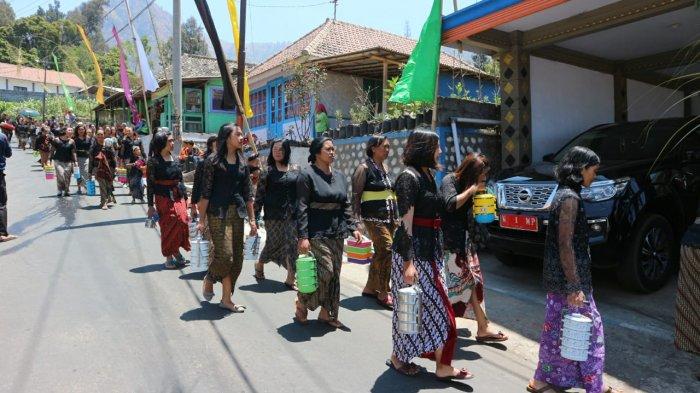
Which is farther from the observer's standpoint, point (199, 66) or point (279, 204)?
point (199, 66)

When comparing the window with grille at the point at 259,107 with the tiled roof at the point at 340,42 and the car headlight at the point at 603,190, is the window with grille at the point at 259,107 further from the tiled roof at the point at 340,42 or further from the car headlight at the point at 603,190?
the car headlight at the point at 603,190

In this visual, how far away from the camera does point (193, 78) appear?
2392 centimetres

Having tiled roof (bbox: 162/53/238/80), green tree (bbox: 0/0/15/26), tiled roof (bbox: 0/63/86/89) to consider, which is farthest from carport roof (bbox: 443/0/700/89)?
green tree (bbox: 0/0/15/26)

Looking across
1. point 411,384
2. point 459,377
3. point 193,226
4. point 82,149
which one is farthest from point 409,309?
point 82,149

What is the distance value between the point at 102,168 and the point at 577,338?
1127 centimetres

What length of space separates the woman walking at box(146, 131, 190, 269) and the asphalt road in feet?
1.29

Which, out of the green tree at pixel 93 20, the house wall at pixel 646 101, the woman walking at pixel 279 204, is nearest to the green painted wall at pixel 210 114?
the house wall at pixel 646 101

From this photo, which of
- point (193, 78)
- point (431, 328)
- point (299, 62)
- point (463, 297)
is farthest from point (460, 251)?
point (193, 78)

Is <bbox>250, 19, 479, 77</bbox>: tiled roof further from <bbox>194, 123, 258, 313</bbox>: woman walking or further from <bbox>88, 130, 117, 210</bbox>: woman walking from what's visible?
<bbox>194, 123, 258, 313</bbox>: woman walking

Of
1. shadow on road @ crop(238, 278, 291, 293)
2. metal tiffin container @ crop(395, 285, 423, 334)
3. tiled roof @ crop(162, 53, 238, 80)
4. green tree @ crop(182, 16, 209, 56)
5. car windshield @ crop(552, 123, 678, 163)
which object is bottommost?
shadow on road @ crop(238, 278, 291, 293)

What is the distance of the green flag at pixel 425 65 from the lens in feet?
25.5

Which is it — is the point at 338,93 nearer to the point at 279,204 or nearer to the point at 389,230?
the point at 279,204

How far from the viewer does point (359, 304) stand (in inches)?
226

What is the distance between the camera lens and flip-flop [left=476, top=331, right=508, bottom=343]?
4594mm
